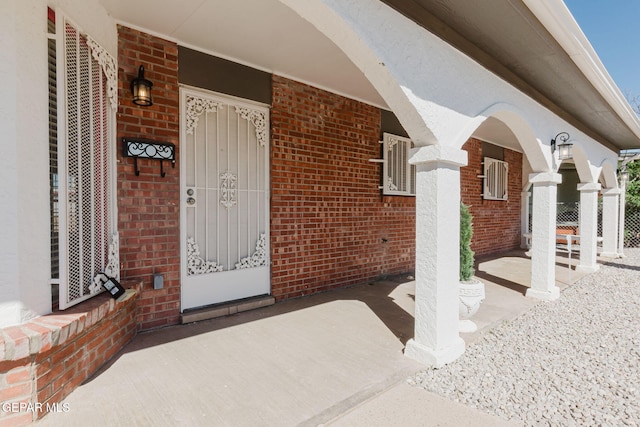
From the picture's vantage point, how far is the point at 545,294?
467 cm

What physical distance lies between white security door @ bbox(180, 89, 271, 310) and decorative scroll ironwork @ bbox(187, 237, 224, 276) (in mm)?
11

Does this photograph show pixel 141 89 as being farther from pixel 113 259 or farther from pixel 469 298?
pixel 469 298

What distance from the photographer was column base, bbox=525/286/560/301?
4656 millimetres

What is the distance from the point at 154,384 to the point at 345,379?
1.44m

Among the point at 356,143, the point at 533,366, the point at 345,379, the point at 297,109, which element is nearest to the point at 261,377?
the point at 345,379

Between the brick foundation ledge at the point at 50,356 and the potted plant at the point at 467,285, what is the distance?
328 cm

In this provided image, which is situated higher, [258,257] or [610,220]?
[610,220]

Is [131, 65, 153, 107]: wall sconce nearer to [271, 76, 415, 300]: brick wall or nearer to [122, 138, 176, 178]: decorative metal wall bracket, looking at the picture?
[122, 138, 176, 178]: decorative metal wall bracket

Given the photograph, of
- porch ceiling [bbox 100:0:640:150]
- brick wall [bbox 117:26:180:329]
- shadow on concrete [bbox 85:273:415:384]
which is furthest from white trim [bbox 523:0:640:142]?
brick wall [bbox 117:26:180:329]

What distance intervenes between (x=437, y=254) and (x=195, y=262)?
8.60 ft

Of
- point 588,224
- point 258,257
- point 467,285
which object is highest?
point 588,224

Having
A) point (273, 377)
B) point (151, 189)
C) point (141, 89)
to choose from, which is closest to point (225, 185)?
point (151, 189)

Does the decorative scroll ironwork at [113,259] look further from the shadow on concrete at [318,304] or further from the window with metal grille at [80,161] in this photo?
the shadow on concrete at [318,304]

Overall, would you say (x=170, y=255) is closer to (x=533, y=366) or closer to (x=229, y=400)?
(x=229, y=400)
